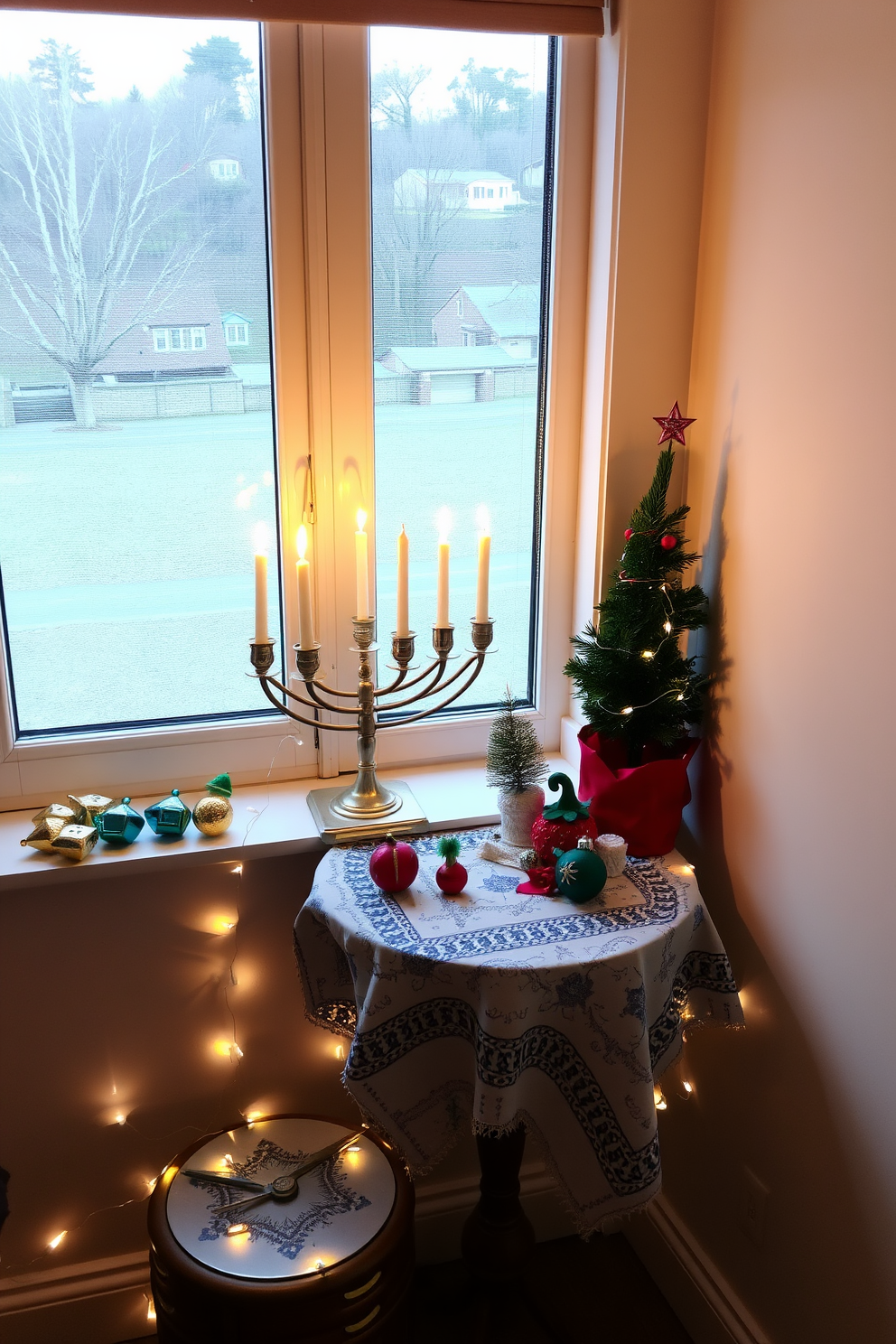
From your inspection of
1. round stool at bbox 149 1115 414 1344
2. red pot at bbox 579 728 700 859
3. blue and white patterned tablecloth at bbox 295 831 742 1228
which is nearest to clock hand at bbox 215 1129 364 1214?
round stool at bbox 149 1115 414 1344

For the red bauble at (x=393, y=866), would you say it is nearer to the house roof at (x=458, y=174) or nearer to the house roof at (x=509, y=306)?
the house roof at (x=509, y=306)

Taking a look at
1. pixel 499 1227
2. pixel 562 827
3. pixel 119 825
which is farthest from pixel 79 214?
pixel 499 1227

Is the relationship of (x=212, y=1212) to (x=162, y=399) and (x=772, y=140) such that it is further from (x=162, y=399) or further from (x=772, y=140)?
(x=772, y=140)

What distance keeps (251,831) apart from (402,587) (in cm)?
48

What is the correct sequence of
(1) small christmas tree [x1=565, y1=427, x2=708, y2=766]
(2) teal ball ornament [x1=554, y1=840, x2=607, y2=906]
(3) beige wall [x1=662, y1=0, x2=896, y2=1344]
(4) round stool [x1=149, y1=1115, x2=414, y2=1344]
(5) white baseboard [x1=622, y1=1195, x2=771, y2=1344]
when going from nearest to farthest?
1. (3) beige wall [x1=662, y1=0, x2=896, y2=1344]
2. (4) round stool [x1=149, y1=1115, x2=414, y2=1344]
3. (2) teal ball ornament [x1=554, y1=840, x2=607, y2=906]
4. (1) small christmas tree [x1=565, y1=427, x2=708, y2=766]
5. (5) white baseboard [x1=622, y1=1195, x2=771, y2=1344]

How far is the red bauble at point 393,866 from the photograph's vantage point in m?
1.55

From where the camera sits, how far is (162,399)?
5.55 feet

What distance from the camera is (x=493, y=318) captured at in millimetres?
1813

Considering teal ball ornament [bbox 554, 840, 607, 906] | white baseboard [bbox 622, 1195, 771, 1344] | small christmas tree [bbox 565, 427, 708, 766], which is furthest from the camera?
white baseboard [bbox 622, 1195, 771, 1344]

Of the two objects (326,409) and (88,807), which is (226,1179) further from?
(326,409)

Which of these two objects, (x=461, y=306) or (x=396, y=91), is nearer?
(x=396, y=91)

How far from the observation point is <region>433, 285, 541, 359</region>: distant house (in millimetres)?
1789

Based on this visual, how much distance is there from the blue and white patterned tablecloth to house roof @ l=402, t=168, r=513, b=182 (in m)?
1.16

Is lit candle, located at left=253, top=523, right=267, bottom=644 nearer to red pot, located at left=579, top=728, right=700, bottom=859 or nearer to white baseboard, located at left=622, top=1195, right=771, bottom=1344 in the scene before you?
red pot, located at left=579, top=728, right=700, bottom=859
